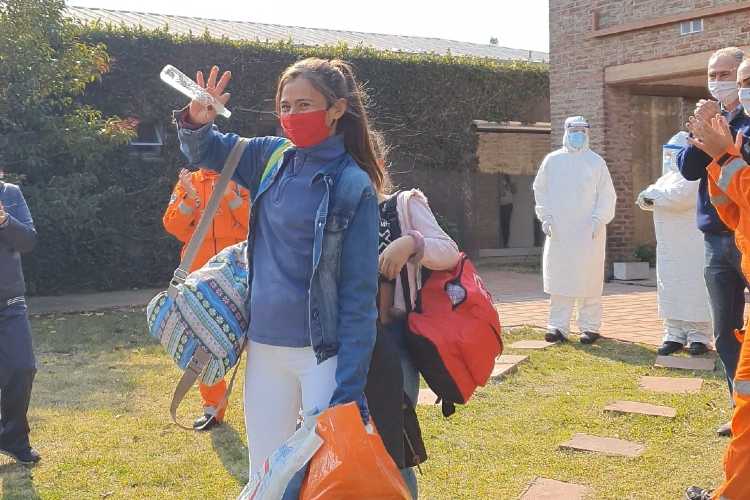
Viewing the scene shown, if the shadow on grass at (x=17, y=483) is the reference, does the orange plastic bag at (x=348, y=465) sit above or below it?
above

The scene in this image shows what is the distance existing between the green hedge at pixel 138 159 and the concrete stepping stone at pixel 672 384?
24.0 ft

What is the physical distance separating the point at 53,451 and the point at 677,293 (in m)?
5.08

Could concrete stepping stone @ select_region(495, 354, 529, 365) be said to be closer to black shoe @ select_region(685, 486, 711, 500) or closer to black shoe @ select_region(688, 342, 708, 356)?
black shoe @ select_region(688, 342, 708, 356)

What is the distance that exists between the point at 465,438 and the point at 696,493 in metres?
1.47

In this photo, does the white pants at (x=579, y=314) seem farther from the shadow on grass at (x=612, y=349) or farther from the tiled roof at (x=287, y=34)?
the tiled roof at (x=287, y=34)

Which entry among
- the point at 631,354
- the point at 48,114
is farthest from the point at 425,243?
the point at 48,114

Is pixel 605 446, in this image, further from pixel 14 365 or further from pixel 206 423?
pixel 14 365

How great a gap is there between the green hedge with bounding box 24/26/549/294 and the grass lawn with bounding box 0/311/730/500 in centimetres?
451

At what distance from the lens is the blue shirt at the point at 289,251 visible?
263 centimetres

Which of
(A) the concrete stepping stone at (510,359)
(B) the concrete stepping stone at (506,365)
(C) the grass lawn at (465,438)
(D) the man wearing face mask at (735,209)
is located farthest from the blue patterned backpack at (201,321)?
(A) the concrete stepping stone at (510,359)

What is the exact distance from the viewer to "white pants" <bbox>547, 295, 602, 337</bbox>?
807 centimetres

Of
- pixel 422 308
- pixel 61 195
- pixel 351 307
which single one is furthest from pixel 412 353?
pixel 61 195

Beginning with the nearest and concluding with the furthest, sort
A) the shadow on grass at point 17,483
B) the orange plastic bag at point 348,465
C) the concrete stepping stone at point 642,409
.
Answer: the orange plastic bag at point 348,465, the shadow on grass at point 17,483, the concrete stepping stone at point 642,409

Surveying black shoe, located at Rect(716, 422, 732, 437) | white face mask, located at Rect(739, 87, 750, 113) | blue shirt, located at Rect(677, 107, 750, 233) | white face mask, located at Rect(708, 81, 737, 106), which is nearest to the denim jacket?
white face mask, located at Rect(739, 87, 750, 113)
